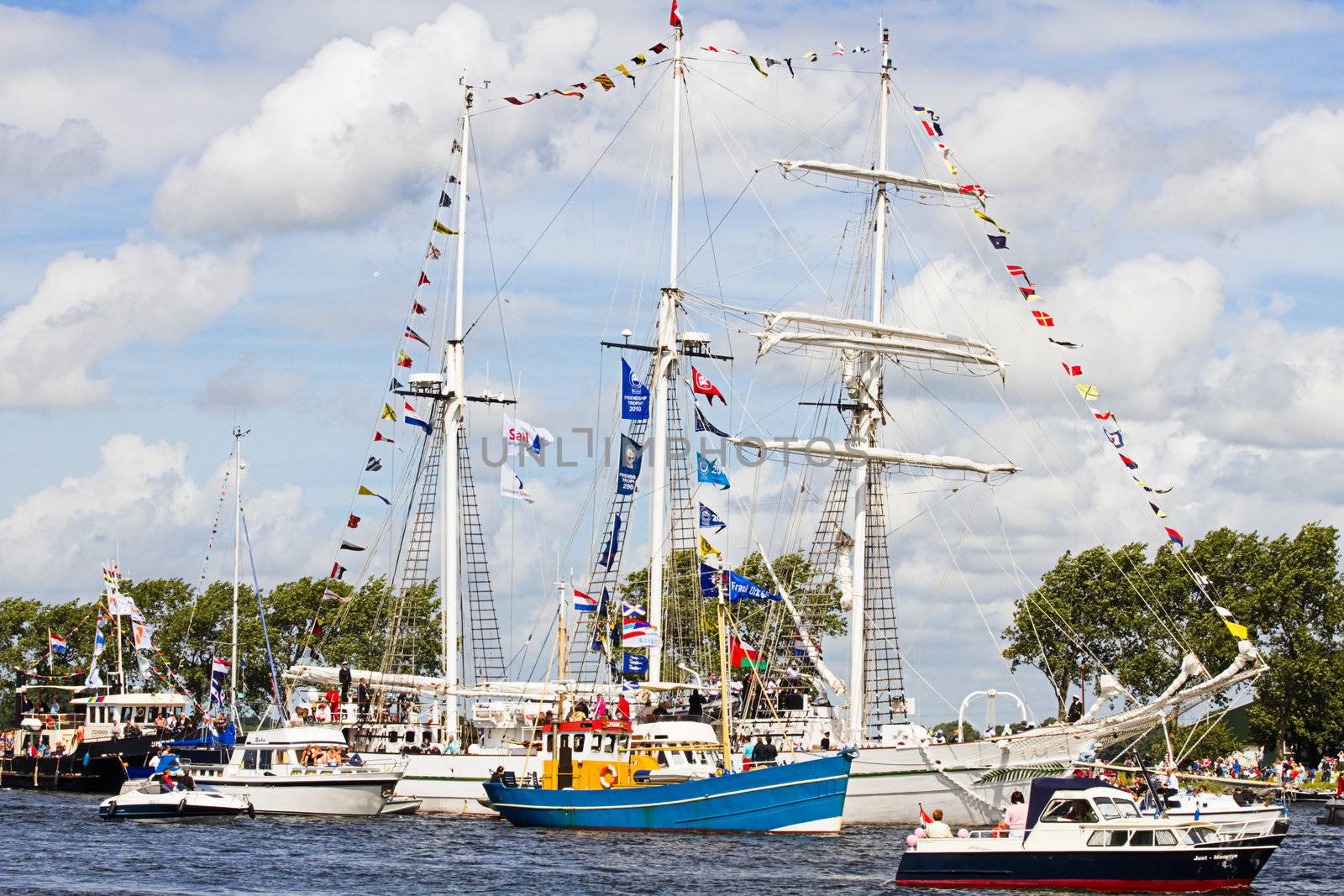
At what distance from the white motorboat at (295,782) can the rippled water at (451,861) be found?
227cm

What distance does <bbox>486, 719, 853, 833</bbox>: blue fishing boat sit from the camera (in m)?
58.8

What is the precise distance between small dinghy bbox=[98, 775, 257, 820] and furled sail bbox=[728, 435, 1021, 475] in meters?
23.8

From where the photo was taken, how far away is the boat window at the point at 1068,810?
46.4m

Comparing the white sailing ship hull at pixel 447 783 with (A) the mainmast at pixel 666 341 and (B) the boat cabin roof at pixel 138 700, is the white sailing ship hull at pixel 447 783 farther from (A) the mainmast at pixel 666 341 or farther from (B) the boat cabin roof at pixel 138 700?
(B) the boat cabin roof at pixel 138 700

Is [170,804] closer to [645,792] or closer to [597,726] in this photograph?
[597,726]

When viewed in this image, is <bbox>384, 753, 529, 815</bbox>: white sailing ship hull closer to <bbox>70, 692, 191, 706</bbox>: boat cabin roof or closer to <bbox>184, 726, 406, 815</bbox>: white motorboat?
<bbox>184, 726, 406, 815</bbox>: white motorboat

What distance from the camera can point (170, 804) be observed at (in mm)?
67500

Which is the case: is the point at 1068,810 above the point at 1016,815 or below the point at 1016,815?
above

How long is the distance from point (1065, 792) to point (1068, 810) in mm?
501

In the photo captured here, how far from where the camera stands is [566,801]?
62594mm

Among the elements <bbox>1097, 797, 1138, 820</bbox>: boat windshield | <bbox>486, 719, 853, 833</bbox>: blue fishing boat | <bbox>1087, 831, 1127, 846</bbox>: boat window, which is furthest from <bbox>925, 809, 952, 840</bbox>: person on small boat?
<bbox>486, 719, 853, 833</bbox>: blue fishing boat

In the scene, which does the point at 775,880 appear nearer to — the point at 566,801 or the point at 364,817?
the point at 566,801

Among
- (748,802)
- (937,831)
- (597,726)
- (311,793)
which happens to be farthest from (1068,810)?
(311,793)

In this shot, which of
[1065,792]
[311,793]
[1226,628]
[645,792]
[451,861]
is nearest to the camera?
[1065,792]
